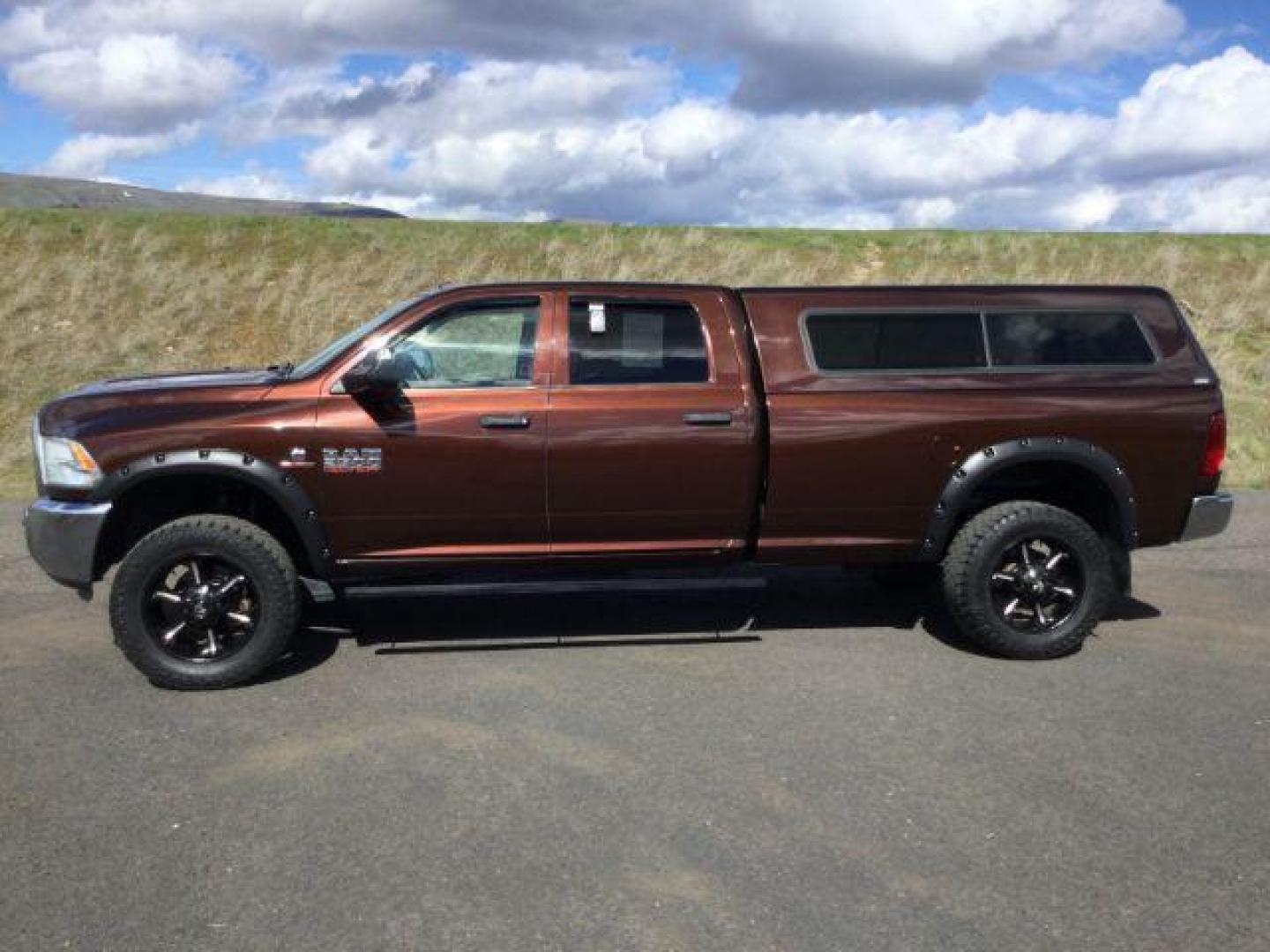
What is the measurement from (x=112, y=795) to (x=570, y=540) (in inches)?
91.0

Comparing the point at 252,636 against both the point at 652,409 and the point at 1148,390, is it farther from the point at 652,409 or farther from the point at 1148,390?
the point at 1148,390

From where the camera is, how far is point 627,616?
6.33 meters

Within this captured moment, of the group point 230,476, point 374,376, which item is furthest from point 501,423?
point 230,476

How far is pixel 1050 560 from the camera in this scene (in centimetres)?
563

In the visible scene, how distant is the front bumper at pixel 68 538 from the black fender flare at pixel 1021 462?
4043mm

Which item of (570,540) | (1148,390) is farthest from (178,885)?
(1148,390)

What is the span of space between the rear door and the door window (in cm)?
20

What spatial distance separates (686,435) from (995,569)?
1757 millimetres

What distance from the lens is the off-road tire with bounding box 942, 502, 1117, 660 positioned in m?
5.53

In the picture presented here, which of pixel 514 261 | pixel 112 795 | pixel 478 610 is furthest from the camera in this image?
pixel 514 261

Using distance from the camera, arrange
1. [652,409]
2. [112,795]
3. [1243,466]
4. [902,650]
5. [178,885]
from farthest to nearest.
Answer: [1243,466] < [902,650] < [652,409] < [112,795] < [178,885]

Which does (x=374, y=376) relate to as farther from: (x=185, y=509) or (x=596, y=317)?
(x=185, y=509)

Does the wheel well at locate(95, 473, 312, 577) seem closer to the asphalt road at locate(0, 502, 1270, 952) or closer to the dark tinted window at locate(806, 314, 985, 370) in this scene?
the asphalt road at locate(0, 502, 1270, 952)

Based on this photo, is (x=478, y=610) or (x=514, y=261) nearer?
(x=478, y=610)
